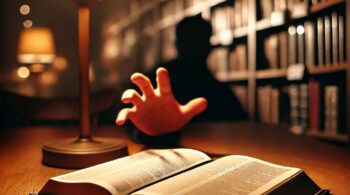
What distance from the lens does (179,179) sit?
59cm

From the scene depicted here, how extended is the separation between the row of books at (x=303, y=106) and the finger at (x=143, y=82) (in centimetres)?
140

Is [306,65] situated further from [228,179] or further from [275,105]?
[228,179]

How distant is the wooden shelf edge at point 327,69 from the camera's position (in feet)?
6.29

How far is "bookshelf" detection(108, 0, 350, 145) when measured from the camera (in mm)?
2008

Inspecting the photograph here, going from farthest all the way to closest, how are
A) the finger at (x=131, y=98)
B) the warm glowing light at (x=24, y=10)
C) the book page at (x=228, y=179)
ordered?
the warm glowing light at (x=24, y=10) < the finger at (x=131, y=98) < the book page at (x=228, y=179)

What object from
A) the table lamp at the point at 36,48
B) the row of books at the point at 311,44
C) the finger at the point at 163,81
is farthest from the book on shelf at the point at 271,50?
the finger at the point at 163,81

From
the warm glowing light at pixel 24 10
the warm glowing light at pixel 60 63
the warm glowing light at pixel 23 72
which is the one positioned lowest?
the warm glowing light at pixel 23 72

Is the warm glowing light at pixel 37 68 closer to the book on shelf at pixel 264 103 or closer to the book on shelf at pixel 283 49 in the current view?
the book on shelf at pixel 264 103

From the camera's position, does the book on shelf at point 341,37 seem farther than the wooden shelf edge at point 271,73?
No

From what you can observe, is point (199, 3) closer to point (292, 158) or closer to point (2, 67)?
point (2, 67)

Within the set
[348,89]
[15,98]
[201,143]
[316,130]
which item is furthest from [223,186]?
[316,130]

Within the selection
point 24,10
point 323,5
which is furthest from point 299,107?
point 24,10

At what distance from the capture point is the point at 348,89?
1.87 m

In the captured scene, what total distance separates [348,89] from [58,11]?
2.78 meters
